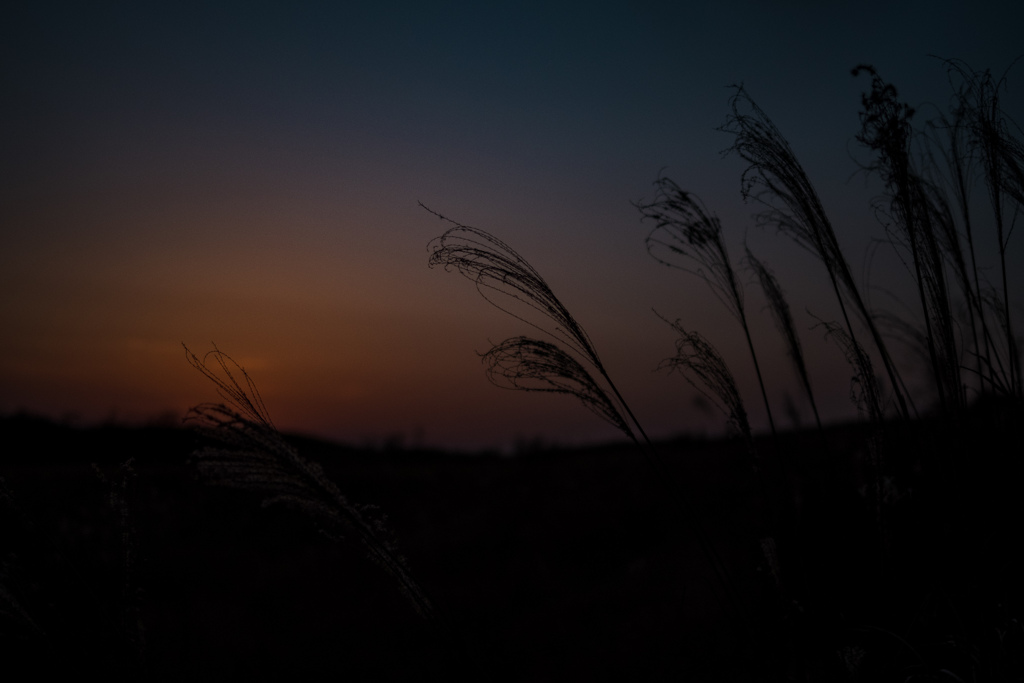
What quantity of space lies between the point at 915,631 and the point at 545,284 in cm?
201

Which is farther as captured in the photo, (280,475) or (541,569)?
(541,569)

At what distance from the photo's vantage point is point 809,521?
4.30 meters

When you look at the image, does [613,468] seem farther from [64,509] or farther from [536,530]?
[64,509]

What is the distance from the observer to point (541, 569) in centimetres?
719

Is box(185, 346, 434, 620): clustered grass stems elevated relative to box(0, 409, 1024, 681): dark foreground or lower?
elevated

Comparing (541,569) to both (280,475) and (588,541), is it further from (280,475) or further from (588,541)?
(280,475)

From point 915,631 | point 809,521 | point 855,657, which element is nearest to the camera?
point 855,657

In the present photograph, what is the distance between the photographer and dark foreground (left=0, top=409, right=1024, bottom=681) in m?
2.24

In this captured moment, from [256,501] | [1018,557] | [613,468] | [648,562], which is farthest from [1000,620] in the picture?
[256,501]

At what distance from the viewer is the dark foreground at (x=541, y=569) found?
2.24 m

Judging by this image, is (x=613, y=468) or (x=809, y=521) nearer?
(x=809, y=521)

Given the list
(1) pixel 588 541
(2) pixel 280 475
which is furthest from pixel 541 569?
(2) pixel 280 475

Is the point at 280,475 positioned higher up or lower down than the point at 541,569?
higher up

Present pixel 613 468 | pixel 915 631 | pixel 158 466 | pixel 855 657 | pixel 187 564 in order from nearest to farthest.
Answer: pixel 855 657 < pixel 915 631 < pixel 187 564 < pixel 158 466 < pixel 613 468
